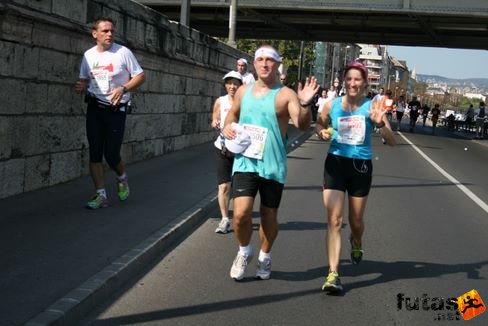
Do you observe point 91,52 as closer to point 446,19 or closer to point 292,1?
point 292,1

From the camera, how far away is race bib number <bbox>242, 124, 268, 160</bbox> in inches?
195

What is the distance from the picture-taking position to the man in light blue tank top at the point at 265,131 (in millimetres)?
4922

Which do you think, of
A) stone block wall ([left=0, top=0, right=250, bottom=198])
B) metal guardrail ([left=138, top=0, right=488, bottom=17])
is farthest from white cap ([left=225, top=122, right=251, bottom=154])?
metal guardrail ([left=138, top=0, right=488, bottom=17])

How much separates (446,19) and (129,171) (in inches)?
816

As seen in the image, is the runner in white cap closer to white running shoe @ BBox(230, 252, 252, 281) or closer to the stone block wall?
white running shoe @ BBox(230, 252, 252, 281)

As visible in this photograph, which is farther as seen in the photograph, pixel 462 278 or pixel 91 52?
pixel 91 52

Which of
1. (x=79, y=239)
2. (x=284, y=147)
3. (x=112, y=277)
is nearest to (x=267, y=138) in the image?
(x=284, y=147)

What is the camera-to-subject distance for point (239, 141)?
16.3ft

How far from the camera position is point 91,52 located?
709 cm

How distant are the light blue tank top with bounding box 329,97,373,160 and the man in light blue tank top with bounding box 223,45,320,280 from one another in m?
0.42

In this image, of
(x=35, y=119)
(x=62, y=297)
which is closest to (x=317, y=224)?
(x=35, y=119)

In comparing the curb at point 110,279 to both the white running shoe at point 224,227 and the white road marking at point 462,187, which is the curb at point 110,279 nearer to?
the white running shoe at point 224,227

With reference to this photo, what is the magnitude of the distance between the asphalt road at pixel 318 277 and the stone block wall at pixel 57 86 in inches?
86.3

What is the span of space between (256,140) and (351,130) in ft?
2.86
